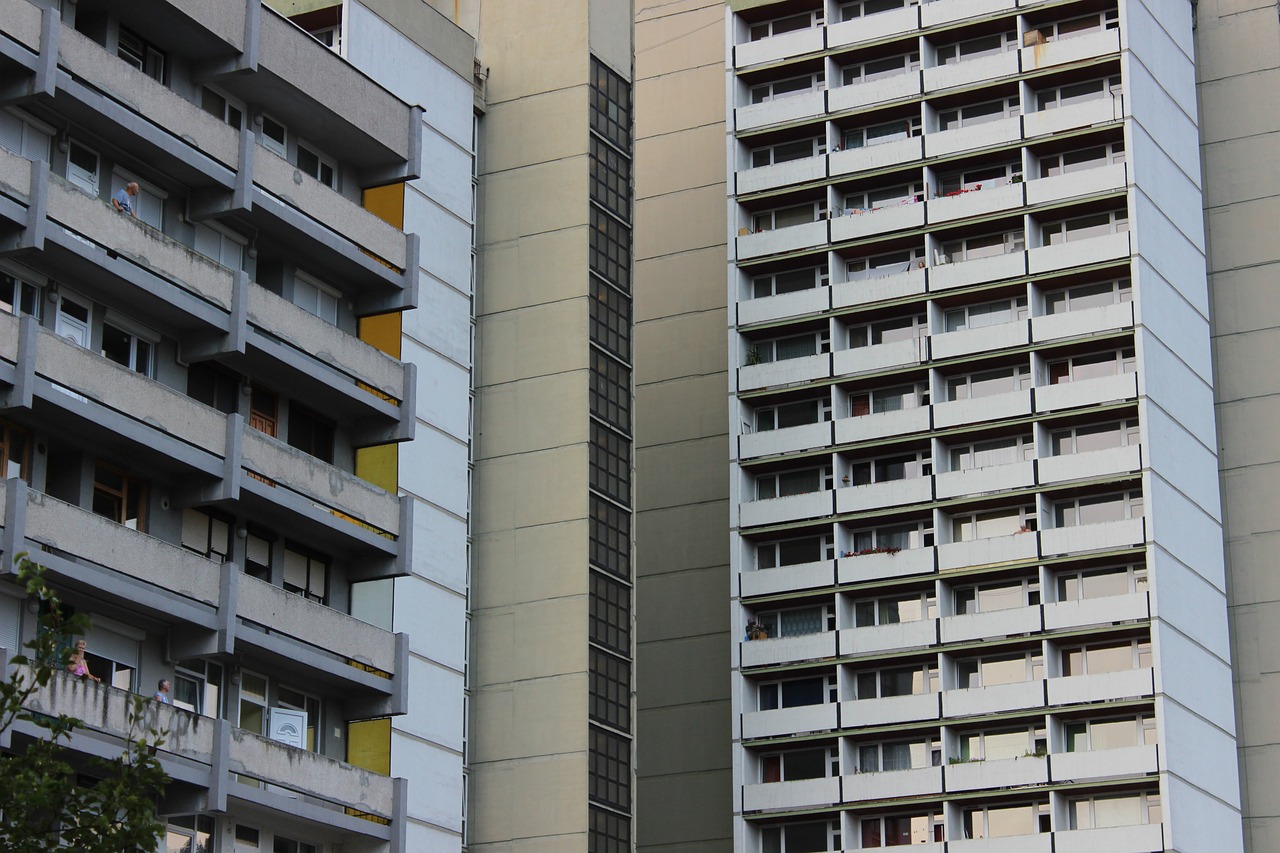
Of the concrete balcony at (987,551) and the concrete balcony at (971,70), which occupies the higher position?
the concrete balcony at (971,70)

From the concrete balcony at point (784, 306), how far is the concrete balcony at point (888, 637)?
37.6 feet

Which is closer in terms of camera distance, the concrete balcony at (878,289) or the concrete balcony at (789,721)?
the concrete balcony at (789,721)

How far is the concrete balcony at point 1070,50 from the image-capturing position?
8356 centimetres

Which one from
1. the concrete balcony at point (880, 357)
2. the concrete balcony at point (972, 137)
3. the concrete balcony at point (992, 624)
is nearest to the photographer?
the concrete balcony at point (992, 624)

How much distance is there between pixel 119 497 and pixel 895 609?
36453mm

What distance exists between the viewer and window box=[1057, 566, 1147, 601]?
78.1 m

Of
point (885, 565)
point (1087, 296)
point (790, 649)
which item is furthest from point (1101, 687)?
point (1087, 296)

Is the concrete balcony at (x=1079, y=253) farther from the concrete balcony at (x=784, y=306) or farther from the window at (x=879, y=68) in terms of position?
the window at (x=879, y=68)

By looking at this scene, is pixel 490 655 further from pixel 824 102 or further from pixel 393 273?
pixel 824 102

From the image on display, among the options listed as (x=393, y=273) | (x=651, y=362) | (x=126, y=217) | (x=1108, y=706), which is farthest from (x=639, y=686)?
(x=126, y=217)

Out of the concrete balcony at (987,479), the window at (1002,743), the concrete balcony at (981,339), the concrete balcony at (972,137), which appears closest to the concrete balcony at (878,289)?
the concrete balcony at (981,339)

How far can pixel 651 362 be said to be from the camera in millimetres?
92000

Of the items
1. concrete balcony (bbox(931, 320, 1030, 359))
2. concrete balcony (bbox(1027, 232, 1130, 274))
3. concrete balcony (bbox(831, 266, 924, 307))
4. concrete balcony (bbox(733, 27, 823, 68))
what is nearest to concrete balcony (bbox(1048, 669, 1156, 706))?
concrete balcony (bbox(931, 320, 1030, 359))

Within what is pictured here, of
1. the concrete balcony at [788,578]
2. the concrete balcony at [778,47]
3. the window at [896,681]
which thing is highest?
the concrete balcony at [778,47]
